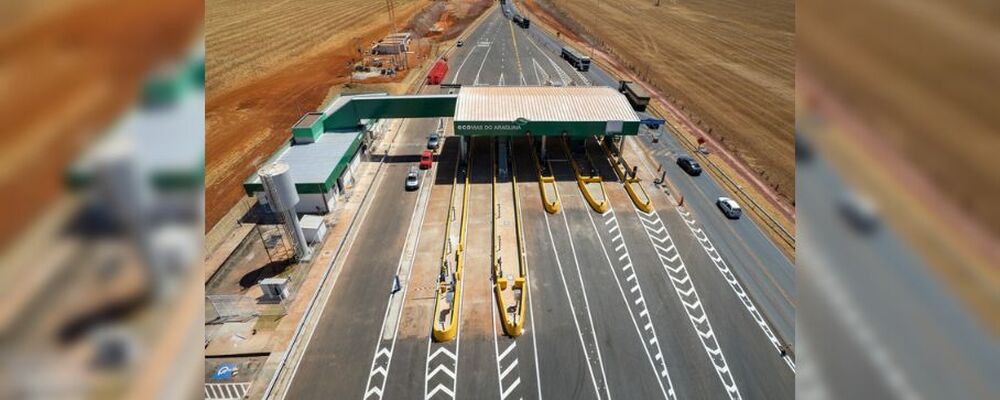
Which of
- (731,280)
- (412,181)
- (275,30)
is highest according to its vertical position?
(275,30)

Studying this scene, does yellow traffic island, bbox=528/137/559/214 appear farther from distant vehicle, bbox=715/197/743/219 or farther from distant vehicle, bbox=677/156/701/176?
distant vehicle, bbox=715/197/743/219

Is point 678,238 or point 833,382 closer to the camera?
point 833,382

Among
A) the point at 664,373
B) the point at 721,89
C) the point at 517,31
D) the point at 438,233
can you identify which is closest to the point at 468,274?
the point at 438,233

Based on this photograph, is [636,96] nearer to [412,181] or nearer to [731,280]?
[731,280]

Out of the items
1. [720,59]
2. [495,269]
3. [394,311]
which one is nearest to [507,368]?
[495,269]

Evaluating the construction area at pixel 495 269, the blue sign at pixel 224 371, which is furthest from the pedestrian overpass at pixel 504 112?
the blue sign at pixel 224 371

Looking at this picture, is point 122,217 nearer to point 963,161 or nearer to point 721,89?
point 963,161
